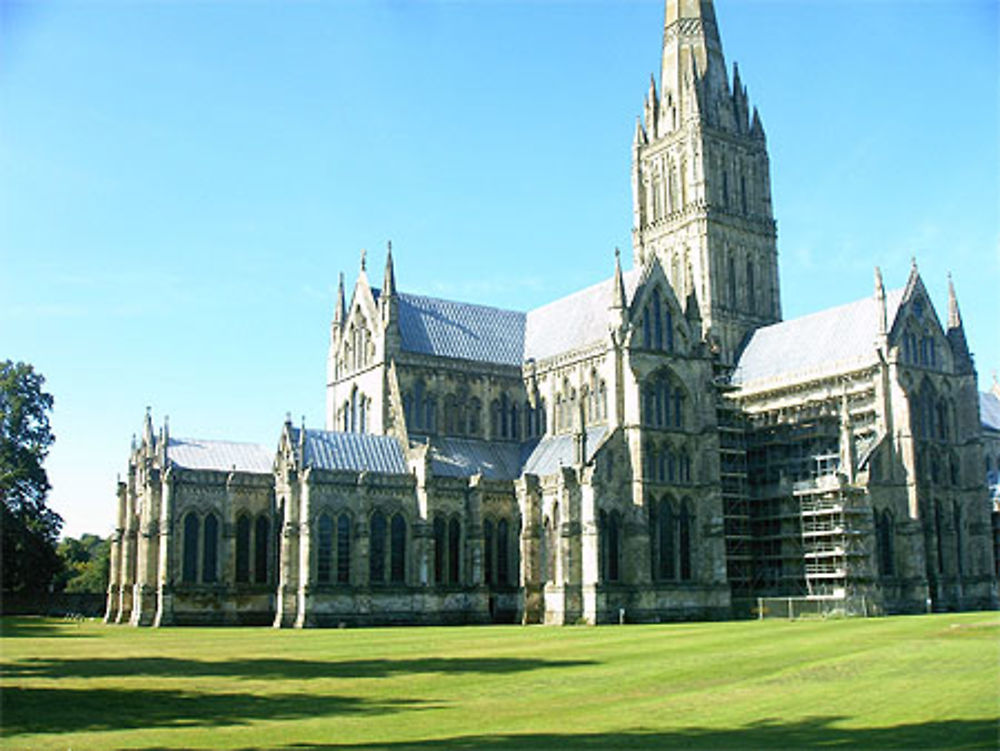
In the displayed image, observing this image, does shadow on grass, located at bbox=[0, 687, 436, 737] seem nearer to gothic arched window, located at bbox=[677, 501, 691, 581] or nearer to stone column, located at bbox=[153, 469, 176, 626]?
stone column, located at bbox=[153, 469, 176, 626]

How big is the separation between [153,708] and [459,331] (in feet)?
199

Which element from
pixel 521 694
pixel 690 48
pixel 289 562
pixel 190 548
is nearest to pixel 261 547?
pixel 190 548

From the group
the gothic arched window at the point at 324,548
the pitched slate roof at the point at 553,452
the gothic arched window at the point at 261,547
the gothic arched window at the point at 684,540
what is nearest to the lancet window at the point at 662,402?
the pitched slate roof at the point at 553,452

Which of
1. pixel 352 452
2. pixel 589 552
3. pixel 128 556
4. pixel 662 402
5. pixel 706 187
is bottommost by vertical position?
pixel 589 552

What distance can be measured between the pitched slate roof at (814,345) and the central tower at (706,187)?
325cm

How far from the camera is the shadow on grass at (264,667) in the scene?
30250mm

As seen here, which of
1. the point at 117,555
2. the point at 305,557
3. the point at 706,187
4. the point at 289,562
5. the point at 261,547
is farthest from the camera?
the point at 706,187

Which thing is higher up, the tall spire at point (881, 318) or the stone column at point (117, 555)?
the tall spire at point (881, 318)

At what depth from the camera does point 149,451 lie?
7269 centimetres

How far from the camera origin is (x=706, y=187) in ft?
314

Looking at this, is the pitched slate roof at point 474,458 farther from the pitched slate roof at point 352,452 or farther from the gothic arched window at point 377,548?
the gothic arched window at point 377,548

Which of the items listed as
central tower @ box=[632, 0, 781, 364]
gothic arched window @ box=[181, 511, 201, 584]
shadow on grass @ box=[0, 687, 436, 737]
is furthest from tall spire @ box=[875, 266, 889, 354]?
shadow on grass @ box=[0, 687, 436, 737]

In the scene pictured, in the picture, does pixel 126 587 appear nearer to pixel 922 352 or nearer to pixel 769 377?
pixel 769 377

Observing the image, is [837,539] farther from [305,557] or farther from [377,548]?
[305,557]
